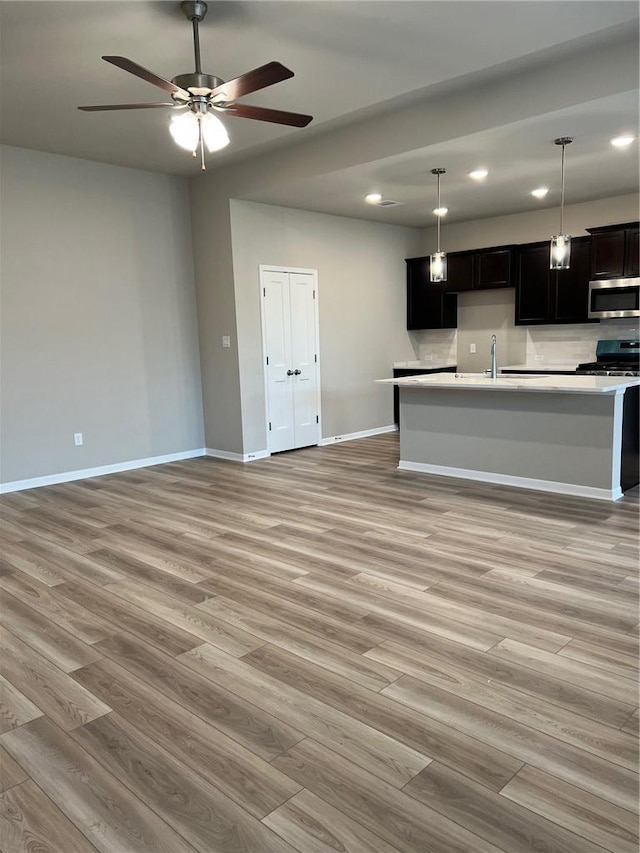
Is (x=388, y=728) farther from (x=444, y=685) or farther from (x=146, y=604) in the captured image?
(x=146, y=604)

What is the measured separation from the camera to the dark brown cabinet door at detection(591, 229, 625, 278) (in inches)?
248

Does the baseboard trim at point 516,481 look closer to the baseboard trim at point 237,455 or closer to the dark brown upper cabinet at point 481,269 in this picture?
the baseboard trim at point 237,455

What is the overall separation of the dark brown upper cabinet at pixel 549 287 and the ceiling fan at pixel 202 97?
447 centimetres

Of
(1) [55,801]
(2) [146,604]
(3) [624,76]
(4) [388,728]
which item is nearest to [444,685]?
(4) [388,728]

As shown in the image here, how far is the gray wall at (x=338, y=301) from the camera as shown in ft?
21.2

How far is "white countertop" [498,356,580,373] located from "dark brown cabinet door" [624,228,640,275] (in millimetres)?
1263

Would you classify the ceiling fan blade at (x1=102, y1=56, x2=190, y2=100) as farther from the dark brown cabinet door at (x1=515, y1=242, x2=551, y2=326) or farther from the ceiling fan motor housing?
the dark brown cabinet door at (x1=515, y1=242, x2=551, y2=326)

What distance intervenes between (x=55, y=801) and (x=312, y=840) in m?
0.79

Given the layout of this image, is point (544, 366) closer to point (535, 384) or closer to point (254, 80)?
point (535, 384)

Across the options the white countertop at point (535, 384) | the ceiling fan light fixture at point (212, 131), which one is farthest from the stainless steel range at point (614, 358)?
the ceiling fan light fixture at point (212, 131)

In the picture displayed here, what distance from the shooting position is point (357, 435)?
7.96 meters

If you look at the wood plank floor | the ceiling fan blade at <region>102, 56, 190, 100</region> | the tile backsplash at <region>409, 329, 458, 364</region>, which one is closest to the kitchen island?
the wood plank floor

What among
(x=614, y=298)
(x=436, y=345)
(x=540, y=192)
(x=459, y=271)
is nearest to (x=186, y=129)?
(x=540, y=192)

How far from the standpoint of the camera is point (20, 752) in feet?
6.63
